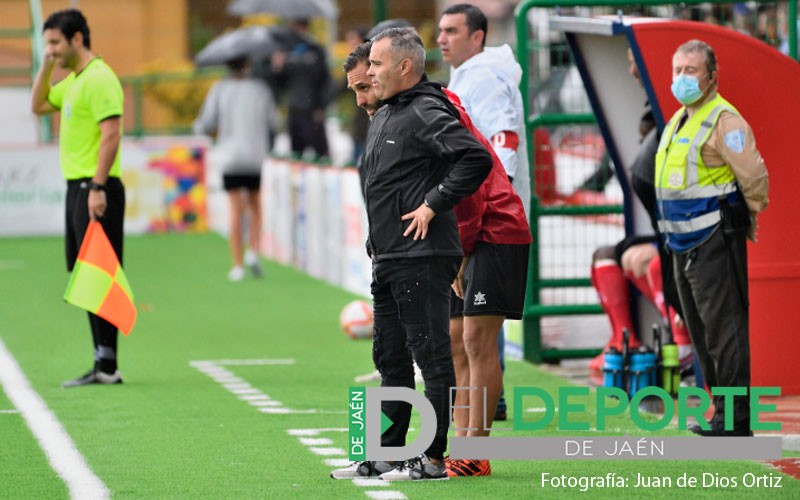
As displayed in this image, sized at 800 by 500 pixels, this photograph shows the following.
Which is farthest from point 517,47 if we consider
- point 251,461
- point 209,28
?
point 209,28

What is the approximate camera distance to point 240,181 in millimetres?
17844

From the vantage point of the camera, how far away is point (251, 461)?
7.99 m

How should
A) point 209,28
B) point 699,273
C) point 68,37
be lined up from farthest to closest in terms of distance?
point 209,28 < point 68,37 < point 699,273

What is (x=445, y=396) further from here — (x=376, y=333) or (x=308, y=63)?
(x=308, y=63)

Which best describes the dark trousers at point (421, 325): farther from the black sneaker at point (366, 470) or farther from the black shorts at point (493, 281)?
the black shorts at point (493, 281)

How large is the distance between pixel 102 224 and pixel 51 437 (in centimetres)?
205

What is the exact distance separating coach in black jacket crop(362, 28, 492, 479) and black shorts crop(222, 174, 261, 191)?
10597 millimetres

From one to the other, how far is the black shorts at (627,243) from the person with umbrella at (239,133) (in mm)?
7192

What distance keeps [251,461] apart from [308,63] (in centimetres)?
1529

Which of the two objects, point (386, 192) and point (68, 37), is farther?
point (68, 37)

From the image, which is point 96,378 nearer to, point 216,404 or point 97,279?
point 97,279

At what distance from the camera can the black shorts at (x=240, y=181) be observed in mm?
17812

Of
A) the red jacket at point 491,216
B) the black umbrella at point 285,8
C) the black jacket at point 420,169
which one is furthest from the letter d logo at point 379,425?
the black umbrella at point 285,8

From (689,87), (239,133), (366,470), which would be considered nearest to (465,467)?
(366,470)
